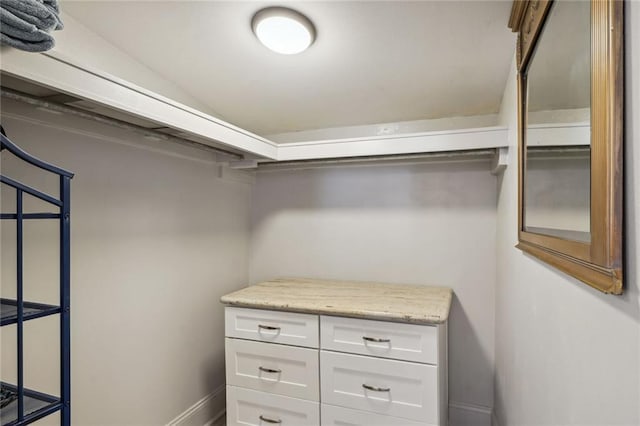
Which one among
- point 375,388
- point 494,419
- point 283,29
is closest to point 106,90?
point 283,29

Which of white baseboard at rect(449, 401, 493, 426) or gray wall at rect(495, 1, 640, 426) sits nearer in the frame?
gray wall at rect(495, 1, 640, 426)

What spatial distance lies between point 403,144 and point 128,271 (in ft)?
5.03

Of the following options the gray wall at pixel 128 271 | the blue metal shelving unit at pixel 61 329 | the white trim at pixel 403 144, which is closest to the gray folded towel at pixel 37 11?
the blue metal shelving unit at pixel 61 329

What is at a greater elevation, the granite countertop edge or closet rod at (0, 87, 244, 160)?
closet rod at (0, 87, 244, 160)

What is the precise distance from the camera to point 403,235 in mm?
2381

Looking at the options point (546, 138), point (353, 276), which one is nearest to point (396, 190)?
point (353, 276)

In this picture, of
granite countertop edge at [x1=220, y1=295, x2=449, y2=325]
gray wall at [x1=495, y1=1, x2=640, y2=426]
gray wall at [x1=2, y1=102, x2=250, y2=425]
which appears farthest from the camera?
granite countertop edge at [x1=220, y1=295, x2=449, y2=325]

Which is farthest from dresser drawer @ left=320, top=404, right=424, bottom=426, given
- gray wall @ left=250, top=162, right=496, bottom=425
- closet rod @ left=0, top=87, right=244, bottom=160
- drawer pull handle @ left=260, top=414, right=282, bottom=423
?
closet rod @ left=0, top=87, right=244, bottom=160

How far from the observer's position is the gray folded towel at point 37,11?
815mm

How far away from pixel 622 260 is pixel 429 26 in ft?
4.26

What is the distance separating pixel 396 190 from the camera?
2396 mm

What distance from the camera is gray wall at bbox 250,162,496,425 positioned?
2219mm

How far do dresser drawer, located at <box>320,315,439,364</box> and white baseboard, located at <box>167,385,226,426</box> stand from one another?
0.99 meters

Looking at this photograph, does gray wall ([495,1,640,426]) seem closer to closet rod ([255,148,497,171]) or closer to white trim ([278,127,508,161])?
white trim ([278,127,508,161])
